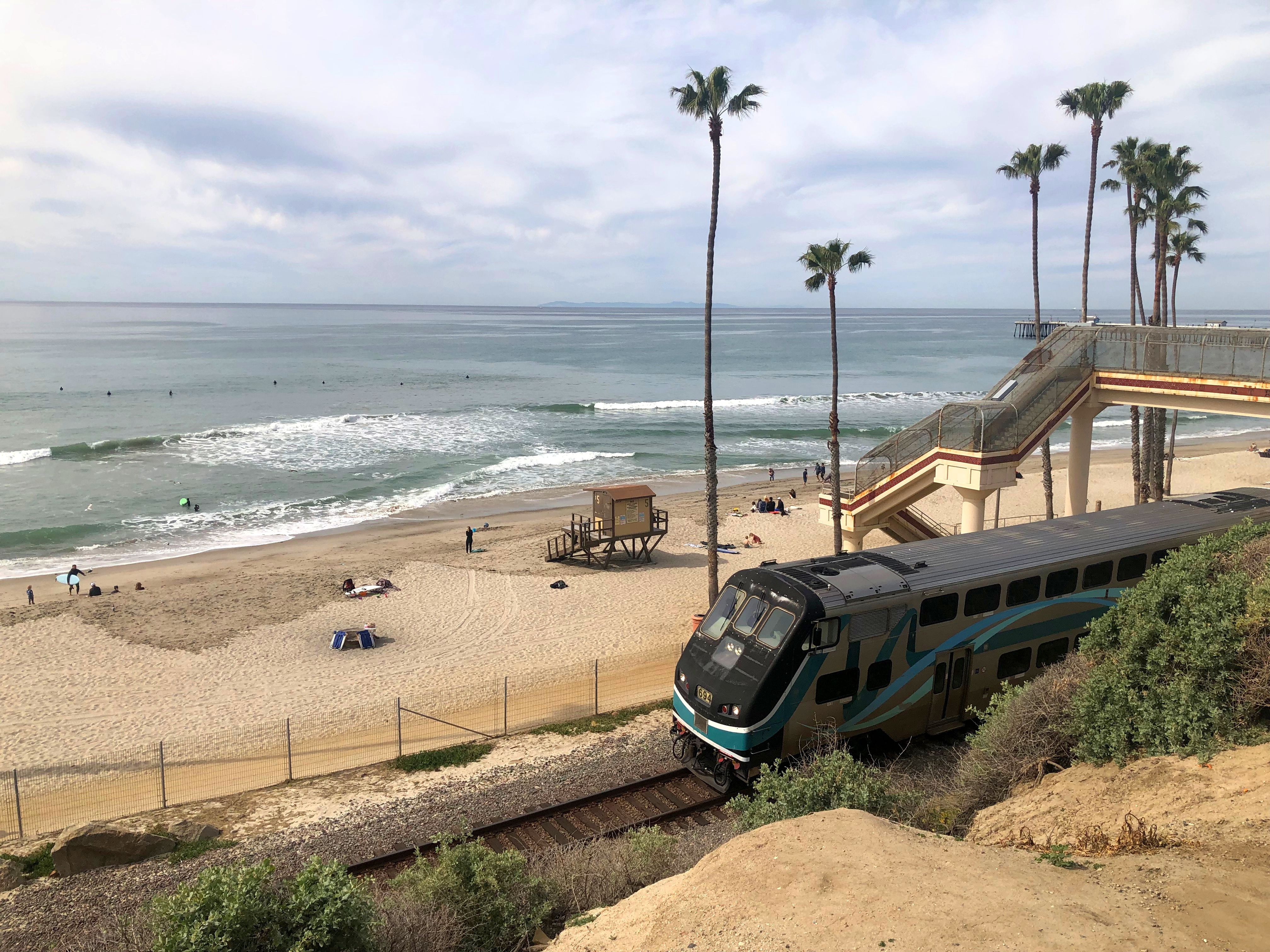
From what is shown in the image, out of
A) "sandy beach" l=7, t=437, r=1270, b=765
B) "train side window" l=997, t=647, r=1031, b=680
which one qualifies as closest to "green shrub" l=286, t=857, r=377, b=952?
"train side window" l=997, t=647, r=1031, b=680

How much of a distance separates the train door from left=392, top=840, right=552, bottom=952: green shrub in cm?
795

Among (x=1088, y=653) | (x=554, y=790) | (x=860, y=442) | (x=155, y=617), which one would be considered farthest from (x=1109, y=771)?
(x=860, y=442)

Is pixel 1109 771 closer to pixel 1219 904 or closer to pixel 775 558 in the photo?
pixel 1219 904

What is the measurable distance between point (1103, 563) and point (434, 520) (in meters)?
A: 35.0

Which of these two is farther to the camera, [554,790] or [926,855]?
[554,790]

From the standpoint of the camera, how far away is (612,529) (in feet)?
109

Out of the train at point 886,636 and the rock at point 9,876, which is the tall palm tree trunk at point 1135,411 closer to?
the train at point 886,636

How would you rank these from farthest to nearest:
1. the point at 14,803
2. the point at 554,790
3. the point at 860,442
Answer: the point at 860,442 < the point at 14,803 < the point at 554,790

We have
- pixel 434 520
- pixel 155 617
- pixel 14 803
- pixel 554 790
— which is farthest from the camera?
pixel 434 520

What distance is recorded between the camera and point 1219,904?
252 inches

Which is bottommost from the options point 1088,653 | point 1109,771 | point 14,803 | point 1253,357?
point 14,803

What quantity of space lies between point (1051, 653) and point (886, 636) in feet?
14.9

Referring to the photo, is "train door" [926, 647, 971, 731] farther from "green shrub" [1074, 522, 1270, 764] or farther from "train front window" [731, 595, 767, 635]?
"train front window" [731, 595, 767, 635]

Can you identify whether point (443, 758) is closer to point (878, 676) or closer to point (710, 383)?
point (878, 676)
